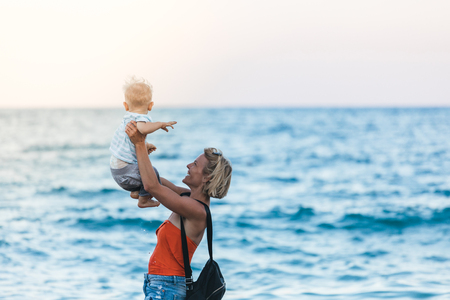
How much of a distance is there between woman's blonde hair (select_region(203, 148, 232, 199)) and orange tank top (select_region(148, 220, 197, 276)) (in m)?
0.33

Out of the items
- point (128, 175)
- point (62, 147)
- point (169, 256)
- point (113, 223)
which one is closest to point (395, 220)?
point (113, 223)

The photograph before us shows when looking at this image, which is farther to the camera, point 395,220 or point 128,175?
point 395,220

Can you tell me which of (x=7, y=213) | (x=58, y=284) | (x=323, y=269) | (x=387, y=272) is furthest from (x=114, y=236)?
(x=387, y=272)

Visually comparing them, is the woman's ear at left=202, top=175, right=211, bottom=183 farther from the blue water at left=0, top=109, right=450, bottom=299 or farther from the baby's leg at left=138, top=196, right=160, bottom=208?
the blue water at left=0, top=109, right=450, bottom=299

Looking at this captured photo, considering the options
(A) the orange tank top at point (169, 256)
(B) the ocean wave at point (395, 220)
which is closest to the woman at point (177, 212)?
(A) the orange tank top at point (169, 256)

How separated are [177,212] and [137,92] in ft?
2.51

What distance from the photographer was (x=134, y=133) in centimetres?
254

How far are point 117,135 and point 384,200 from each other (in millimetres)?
11877

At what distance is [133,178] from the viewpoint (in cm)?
270

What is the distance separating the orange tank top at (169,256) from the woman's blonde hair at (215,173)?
330 millimetres

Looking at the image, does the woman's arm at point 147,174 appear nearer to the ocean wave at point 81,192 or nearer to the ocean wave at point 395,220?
the ocean wave at point 395,220

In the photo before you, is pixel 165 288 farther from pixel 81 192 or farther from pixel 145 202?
pixel 81 192

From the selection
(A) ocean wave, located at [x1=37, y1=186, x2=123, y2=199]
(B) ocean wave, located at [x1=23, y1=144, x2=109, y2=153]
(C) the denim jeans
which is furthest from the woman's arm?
(B) ocean wave, located at [x1=23, y1=144, x2=109, y2=153]

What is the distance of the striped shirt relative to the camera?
105 inches
